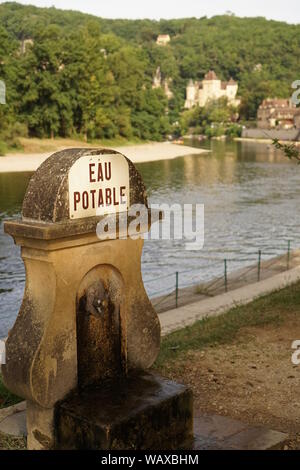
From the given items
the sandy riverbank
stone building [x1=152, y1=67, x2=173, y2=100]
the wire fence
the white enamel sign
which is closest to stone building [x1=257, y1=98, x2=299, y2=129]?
the sandy riverbank

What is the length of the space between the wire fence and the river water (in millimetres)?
62

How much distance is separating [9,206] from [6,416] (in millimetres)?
30846

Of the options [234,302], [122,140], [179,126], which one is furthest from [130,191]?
[179,126]

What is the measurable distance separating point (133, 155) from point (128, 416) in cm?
6822

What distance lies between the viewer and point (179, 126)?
447 ft

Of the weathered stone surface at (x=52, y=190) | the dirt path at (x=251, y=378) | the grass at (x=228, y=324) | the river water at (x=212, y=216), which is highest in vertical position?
the weathered stone surface at (x=52, y=190)

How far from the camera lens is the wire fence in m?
16.1

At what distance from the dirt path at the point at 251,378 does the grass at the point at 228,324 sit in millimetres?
204

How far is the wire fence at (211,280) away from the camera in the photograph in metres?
16.1
